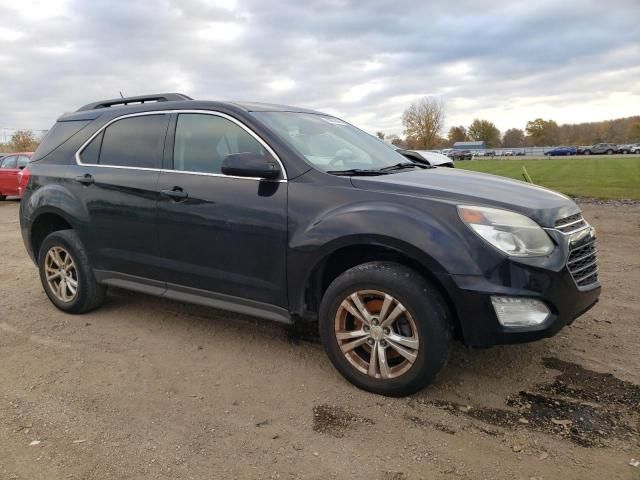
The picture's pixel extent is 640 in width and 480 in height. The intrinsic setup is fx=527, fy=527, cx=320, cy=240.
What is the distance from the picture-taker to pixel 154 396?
3.34m

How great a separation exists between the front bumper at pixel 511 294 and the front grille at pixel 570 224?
0.39ft

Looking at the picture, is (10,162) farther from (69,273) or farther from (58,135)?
(69,273)

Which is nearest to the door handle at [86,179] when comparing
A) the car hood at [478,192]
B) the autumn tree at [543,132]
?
the car hood at [478,192]

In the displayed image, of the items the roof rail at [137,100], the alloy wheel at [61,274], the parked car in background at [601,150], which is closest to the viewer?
the roof rail at [137,100]

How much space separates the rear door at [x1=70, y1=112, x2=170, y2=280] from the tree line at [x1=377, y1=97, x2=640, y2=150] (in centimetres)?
8697

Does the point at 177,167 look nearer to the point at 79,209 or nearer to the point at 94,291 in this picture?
the point at 79,209

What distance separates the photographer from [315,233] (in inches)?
132

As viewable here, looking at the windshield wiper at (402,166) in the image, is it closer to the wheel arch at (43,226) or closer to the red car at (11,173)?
the wheel arch at (43,226)

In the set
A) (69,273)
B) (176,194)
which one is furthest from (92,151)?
(176,194)

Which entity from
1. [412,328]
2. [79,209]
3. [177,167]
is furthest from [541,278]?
[79,209]

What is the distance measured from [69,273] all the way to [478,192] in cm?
368

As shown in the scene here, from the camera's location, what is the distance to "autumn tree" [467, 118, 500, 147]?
124m

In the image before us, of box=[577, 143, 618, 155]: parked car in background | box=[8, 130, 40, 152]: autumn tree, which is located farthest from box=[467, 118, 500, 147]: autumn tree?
box=[8, 130, 40, 152]: autumn tree

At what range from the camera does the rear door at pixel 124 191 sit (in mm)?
4156
